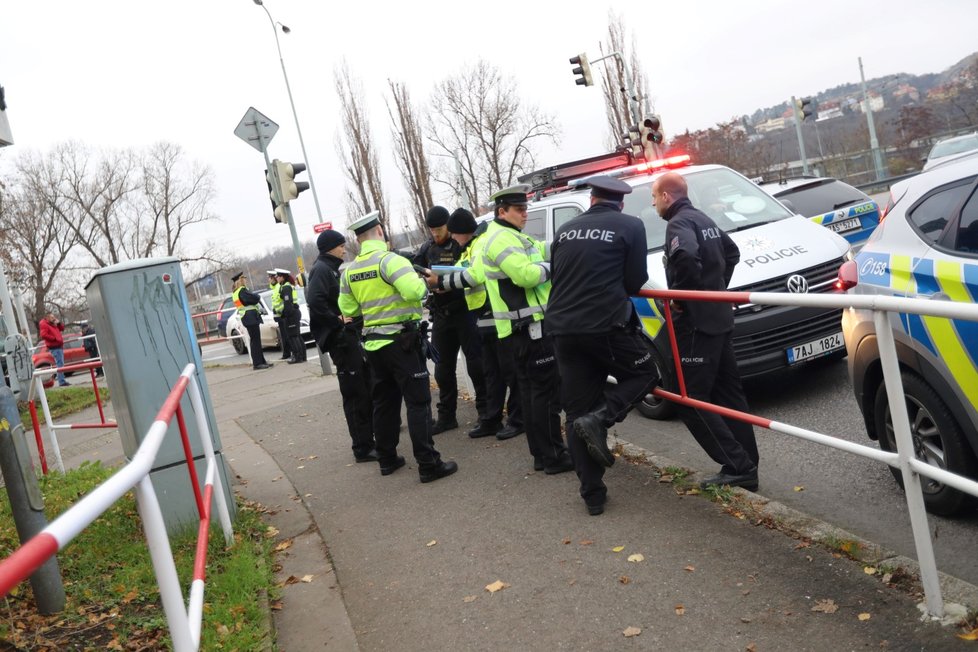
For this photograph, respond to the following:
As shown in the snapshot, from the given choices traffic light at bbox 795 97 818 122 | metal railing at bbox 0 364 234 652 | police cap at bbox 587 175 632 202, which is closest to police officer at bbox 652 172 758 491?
police cap at bbox 587 175 632 202

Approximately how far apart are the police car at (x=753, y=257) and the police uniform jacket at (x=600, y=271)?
0.37 metres

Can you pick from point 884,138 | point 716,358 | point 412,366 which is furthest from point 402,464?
point 884,138

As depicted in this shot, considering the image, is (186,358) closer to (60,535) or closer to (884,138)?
(60,535)

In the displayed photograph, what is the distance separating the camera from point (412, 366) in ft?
22.1

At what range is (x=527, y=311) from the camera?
631 cm

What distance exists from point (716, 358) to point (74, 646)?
360 centimetres

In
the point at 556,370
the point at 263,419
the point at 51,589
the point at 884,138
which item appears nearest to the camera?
the point at 51,589

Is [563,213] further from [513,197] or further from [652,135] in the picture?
[652,135]

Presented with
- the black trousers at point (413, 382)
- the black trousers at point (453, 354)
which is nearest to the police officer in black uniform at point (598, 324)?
the black trousers at point (413, 382)

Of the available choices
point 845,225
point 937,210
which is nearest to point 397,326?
point 937,210

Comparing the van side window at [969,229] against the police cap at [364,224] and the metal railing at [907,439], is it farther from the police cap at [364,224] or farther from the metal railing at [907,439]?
the police cap at [364,224]

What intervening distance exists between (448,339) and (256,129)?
683cm

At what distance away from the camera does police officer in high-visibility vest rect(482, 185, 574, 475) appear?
6223mm

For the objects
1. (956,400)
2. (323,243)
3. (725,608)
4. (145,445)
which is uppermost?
(323,243)
